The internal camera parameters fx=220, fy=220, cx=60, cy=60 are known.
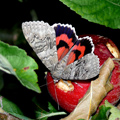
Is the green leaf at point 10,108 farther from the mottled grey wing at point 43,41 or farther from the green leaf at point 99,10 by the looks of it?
the green leaf at point 99,10

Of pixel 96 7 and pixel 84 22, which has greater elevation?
pixel 96 7

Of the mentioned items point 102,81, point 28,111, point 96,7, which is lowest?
point 28,111

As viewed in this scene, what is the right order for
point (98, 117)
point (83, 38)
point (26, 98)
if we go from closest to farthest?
point (98, 117), point (83, 38), point (26, 98)

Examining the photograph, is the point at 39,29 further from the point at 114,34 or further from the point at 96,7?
the point at 114,34

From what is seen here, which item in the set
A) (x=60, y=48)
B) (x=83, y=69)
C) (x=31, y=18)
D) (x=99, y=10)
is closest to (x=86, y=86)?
(x=83, y=69)

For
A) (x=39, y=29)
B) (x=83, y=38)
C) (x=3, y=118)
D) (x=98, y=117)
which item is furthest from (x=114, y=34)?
(x=3, y=118)

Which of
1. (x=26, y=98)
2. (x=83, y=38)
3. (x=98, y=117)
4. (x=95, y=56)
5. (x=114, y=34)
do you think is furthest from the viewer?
Result: (x=26, y=98)

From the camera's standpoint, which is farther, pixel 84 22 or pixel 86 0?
pixel 84 22
